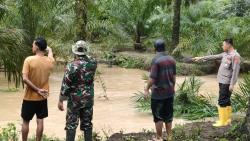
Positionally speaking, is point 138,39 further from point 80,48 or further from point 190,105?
point 80,48

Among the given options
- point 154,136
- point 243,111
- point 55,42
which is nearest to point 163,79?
point 154,136

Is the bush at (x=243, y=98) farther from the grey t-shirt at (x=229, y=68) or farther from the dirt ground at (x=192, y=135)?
the dirt ground at (x=192, y=135)

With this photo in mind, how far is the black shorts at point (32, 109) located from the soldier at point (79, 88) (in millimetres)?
603

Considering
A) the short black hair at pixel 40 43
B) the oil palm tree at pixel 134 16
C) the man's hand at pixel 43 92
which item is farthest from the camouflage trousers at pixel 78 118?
the oil palm tree at pixel 134 16

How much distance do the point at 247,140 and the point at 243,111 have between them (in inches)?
149

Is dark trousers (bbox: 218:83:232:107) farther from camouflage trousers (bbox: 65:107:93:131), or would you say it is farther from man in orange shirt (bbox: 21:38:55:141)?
man in orange shirt (bbox: 21:38:55:141)

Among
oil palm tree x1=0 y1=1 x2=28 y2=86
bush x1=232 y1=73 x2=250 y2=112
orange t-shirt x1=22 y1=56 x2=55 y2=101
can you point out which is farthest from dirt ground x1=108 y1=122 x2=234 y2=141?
bush x1=232 y1=73 x2=250 y2=112

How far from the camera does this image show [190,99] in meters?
11.5

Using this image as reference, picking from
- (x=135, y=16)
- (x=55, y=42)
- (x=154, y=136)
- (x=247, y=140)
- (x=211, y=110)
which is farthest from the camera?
(x=135, y=16)

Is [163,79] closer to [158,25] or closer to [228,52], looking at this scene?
[228,52]

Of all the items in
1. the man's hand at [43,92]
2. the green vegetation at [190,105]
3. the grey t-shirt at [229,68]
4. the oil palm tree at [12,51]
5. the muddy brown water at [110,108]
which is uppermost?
the oil palm tree at [12,51]

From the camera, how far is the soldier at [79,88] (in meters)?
6.81

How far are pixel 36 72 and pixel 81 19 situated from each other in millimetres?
3013

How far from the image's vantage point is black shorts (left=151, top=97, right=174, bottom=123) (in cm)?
764
